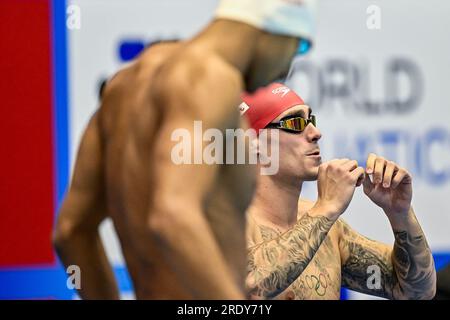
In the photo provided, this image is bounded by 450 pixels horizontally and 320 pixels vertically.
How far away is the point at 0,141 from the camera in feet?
13.6

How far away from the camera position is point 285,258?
2.45 metres

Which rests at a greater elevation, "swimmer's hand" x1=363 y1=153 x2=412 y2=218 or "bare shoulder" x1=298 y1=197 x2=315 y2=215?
"swimmer's hand" x1=363 y1=153 x2=412 y2=218

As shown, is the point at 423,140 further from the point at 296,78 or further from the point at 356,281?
the point at 356,281

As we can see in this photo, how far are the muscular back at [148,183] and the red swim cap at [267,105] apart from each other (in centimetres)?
110

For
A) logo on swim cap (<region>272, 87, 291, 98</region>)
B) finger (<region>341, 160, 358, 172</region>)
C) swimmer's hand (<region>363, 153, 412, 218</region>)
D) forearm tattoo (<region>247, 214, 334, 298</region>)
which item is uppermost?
logo on swim cap (<region>272, 87, 291, 98</region>)

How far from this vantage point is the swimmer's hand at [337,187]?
98.3 inches

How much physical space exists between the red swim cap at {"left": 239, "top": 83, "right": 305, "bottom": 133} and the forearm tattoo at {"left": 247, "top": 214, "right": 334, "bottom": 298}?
432mm

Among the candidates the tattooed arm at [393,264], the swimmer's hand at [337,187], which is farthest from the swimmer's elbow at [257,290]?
the tattooed arm at [393,264]

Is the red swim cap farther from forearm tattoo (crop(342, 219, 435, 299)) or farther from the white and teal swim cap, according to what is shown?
the white and teal swim cap

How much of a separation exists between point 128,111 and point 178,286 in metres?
0.33

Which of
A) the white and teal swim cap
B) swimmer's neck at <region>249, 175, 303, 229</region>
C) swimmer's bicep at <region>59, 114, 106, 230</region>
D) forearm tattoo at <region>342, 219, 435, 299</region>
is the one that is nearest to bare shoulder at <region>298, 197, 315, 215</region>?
swimmer's neck at <region>249, 175, 303, 229</region>

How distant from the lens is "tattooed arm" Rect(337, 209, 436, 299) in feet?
9.02

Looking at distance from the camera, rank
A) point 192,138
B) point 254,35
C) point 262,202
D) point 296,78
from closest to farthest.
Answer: point 192,138 < point 254,35 < point 262,202 < point 296,78
